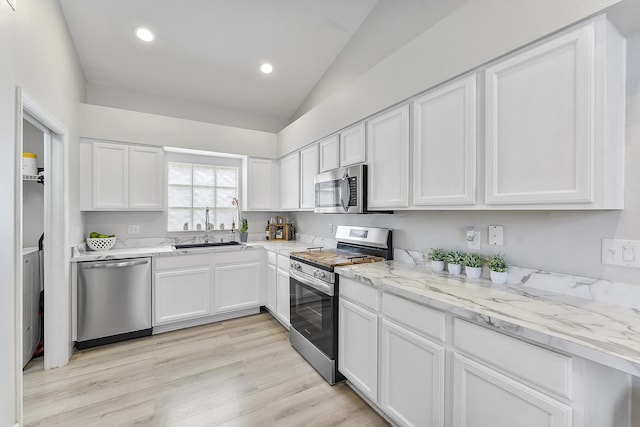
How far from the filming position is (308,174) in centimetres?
347

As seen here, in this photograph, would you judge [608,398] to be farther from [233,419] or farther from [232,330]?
[232,330]

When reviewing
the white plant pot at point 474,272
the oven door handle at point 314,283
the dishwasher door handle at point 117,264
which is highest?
the white plant pot at point 474,272

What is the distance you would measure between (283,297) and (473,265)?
206 cm

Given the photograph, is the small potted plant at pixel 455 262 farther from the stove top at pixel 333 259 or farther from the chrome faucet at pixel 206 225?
the chrome faucet at pixel 206 225

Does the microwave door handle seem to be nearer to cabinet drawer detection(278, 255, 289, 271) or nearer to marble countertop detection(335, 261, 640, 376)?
marble countertop detection(335, 261, 640, 376)

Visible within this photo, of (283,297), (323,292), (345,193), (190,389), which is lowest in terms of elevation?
(190,389)

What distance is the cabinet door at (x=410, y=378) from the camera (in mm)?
1488

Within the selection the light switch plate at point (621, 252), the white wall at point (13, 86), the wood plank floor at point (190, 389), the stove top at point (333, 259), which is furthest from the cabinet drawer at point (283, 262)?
the light switch plate at point (621, 252)

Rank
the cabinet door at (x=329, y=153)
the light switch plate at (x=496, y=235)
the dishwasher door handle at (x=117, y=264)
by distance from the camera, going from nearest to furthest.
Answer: the light switch plate at (x=496, y=235) < the dishwasher door handle at (x=117, y=264) < the cabinet door at (x=329, y=153)

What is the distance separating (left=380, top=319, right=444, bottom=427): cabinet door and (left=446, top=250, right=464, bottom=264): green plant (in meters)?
0.63

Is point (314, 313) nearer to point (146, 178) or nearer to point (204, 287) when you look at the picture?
point (204, 287)

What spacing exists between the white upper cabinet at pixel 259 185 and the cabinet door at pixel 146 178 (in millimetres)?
1075

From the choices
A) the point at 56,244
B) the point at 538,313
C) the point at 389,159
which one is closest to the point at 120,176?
the point at 56,244

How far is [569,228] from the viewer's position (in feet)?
4.96
